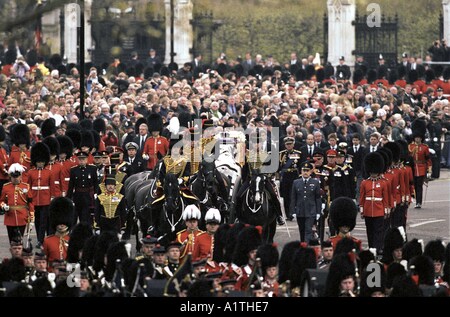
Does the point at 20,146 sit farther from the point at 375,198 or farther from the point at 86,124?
the point at 375,198

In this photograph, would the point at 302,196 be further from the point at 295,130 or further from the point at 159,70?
the point at 159,70

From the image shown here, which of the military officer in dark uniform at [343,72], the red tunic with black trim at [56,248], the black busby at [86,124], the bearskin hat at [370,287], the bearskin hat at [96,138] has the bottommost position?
the red tunic with black trim at [56,248]

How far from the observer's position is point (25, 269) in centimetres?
1584

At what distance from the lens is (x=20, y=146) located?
78.0ft

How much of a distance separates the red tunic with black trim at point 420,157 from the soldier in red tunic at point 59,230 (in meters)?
8.43

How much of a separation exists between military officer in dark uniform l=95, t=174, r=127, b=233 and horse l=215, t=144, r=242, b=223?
1.30 m

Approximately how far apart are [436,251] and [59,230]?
3954 millimetres

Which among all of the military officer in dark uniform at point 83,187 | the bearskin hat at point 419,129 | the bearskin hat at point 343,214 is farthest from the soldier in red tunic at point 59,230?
the bearskin hat at point 419,129

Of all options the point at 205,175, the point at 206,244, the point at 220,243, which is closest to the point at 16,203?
the point at 205,175

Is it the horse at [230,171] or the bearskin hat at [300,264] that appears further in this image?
the horse at [230,171]

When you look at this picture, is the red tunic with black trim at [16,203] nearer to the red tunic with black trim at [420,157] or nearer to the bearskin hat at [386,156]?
the bearskin hat at [386,156]

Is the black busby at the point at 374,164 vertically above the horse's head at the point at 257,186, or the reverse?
the black busby at the point at 374,164

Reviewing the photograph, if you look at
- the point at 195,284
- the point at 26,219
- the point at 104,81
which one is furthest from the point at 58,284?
the point at 104,81

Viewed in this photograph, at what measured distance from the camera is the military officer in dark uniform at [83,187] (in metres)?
21.8
